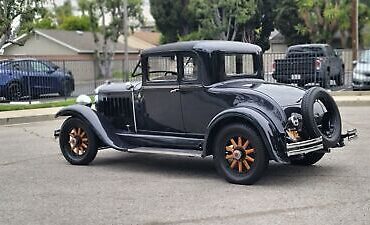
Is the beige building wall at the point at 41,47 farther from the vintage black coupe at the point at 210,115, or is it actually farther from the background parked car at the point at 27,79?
the vintage black coupe at the point at 210,115

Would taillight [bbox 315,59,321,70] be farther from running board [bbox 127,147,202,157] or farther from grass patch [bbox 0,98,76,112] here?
running board [bbox 127,147,202,157]

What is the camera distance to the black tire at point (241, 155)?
7.36 m

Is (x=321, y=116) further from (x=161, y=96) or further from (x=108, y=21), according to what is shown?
(x=108, y=21)

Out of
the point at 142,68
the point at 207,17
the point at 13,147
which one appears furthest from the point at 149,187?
the point at 207,17

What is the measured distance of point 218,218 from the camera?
6027mm

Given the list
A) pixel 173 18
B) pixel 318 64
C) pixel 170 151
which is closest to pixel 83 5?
pixel 173 18

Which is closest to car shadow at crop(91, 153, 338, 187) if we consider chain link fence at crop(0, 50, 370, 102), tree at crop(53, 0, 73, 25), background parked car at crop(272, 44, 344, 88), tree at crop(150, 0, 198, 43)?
chain link fence at crop(0, 50, 370, 102)

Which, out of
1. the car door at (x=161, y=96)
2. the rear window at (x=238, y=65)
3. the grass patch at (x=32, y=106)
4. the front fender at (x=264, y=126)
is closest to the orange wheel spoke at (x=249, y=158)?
the front fender at (x=264, y=126)

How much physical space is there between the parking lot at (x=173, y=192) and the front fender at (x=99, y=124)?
40cm

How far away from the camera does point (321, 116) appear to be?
317 inches

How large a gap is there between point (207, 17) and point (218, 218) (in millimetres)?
34199

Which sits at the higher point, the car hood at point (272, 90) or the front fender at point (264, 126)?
the car hood at point (272, 90)

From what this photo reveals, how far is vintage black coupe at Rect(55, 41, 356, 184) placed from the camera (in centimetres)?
747

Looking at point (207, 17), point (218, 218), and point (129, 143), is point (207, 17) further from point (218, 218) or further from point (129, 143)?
point (218, 218)
